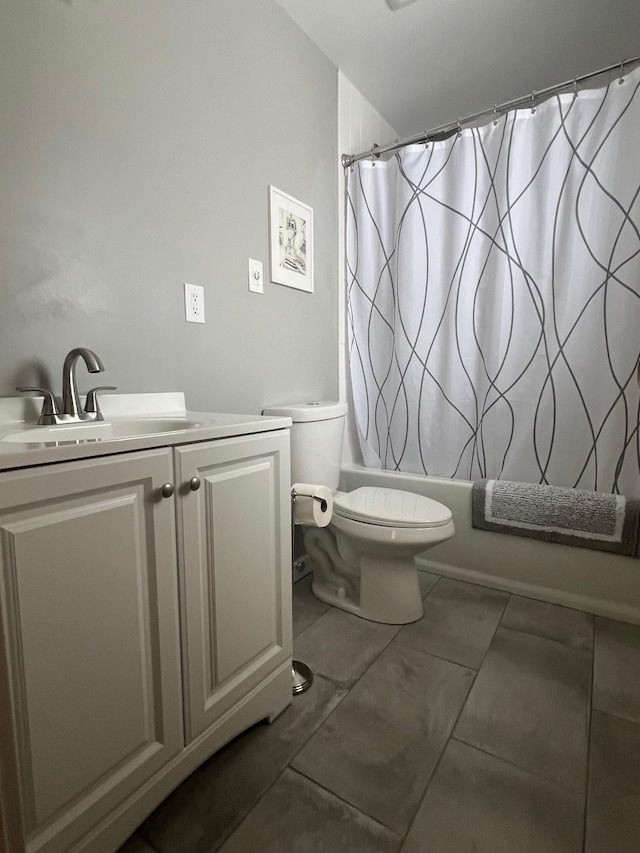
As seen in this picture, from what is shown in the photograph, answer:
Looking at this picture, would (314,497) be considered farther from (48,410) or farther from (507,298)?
(507,298)

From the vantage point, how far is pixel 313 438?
5.32 feet

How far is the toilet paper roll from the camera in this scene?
1319 millimetres

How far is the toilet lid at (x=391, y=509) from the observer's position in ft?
4.74

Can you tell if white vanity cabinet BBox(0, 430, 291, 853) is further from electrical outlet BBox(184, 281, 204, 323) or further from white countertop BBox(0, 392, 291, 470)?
electrical outlet BBox(184, 281, 204, 323)

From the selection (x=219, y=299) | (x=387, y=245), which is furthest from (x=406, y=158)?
(x=219, y=299)

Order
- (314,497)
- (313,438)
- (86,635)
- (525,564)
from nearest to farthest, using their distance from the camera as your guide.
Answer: (86,635) < (314,497) < (313,438) < (525,564)

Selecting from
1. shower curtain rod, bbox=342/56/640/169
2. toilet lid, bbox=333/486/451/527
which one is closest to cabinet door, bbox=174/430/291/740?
toilet lid, bbox=333/486/451/527

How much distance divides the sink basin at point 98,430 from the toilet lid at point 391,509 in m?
0.74

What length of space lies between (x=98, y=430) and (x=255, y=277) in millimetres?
841

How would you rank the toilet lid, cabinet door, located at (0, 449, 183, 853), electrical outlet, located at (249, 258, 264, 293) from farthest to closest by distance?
1. electrical outlet, located at (249, 258, 264, 293)
2. the toilet lid
3. cabinet door, located at (0, 449, 183, 853)

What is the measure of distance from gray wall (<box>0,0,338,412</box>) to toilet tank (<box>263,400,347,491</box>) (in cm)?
16

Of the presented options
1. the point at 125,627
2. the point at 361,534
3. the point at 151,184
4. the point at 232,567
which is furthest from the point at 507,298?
the point at 125,627

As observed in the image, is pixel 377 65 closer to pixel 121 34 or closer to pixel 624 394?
pixel 121 34

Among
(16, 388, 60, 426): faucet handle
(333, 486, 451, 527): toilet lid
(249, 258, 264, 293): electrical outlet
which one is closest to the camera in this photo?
(16, 388, 60, 426): faucet handle
